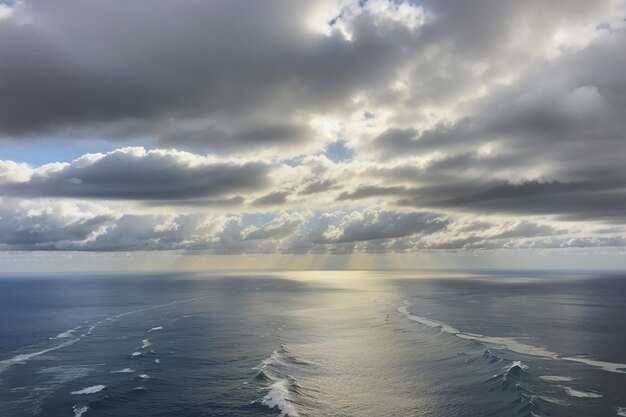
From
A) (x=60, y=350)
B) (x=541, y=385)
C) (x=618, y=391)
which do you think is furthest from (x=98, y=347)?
(x=618, y=391)

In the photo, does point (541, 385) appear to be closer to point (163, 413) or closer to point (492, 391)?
point (492, 391)

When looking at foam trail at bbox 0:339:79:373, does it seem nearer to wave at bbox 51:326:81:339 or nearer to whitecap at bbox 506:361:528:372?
wave at bbox 51:326:81:339

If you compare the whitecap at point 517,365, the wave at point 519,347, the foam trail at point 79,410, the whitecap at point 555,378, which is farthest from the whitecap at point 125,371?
the wave at point 519,347

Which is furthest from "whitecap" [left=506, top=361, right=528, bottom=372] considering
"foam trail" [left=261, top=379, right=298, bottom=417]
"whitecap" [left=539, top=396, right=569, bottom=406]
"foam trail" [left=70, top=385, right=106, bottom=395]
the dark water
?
"foam trail" [left=70, top=385, right=106, bottom=395]

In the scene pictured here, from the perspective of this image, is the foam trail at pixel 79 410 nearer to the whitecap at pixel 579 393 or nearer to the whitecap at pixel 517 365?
the whitecap at pixel 517 365

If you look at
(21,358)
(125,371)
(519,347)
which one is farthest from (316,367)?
(21,358)

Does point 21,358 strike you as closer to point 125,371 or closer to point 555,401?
point 125,371
